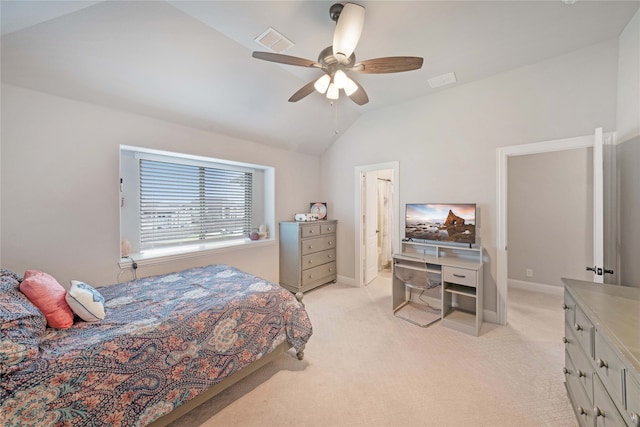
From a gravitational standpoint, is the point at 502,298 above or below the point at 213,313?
below

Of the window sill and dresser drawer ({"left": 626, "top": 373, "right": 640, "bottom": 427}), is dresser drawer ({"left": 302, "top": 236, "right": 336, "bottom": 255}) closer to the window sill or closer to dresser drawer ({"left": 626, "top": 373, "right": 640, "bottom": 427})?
the window sill

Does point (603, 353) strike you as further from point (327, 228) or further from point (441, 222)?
point (327, 228)

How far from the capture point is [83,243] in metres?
2.18

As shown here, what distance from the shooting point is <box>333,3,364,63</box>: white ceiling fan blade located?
1.45 metres

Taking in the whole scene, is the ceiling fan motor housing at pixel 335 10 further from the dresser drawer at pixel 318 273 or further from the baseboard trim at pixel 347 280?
the baseboard trim at pixel 347 280

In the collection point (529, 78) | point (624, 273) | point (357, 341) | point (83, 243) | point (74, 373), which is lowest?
point (357, 341)

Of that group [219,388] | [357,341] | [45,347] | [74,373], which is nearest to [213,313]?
[219,388]

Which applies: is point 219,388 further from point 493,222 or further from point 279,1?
point 493,222

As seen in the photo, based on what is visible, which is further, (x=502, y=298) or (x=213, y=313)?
(x=502, y=298)

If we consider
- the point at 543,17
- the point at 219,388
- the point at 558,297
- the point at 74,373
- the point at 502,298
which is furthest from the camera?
the point at 558,297

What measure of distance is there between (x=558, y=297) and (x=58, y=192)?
617cm

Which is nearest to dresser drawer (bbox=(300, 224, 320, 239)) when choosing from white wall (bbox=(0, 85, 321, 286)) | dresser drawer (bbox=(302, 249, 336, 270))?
dresser drawer (bbox=(302, 249, 336, 270))

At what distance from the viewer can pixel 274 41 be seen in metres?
2.08

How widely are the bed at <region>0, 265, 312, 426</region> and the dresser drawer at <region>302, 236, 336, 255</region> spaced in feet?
5.38
